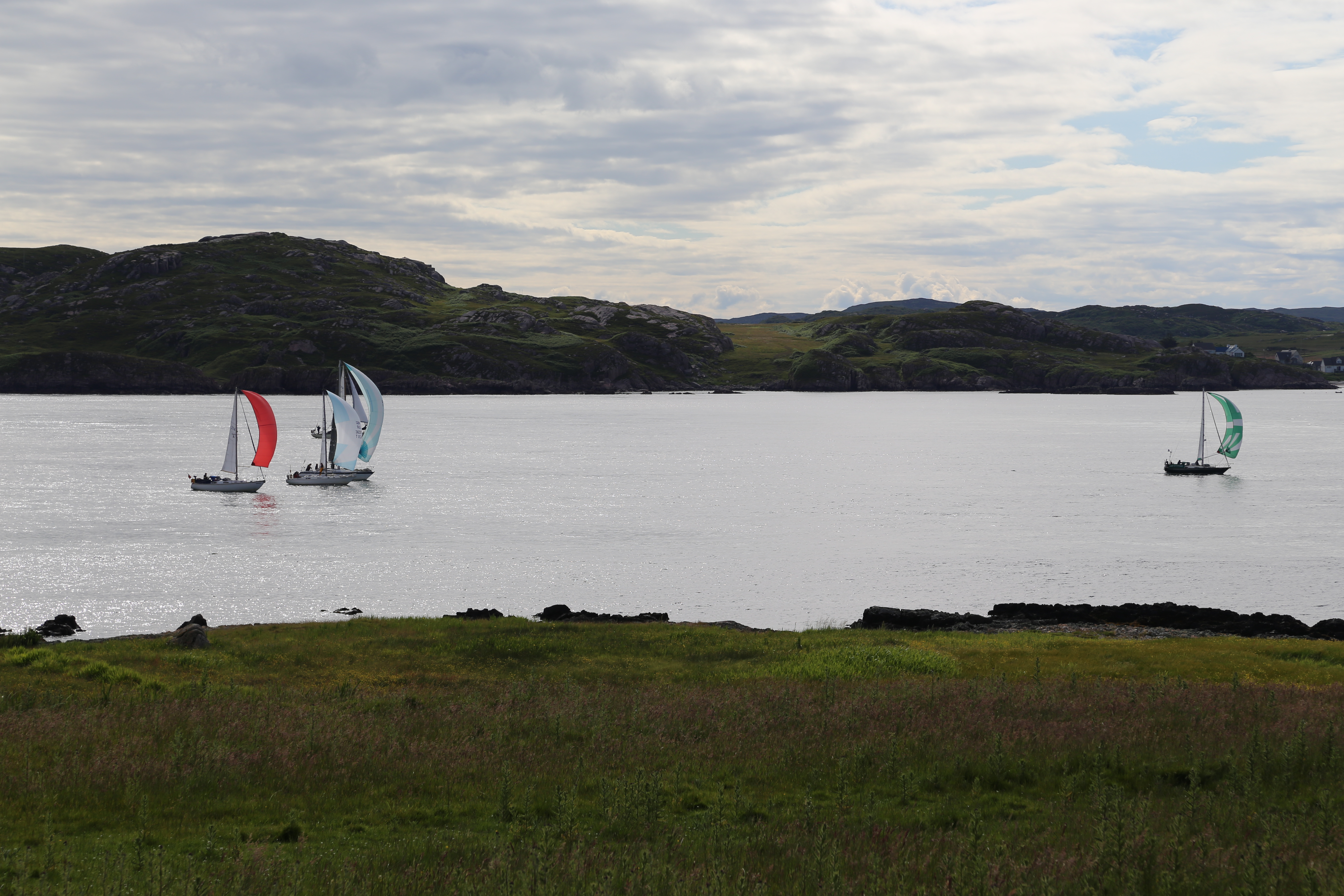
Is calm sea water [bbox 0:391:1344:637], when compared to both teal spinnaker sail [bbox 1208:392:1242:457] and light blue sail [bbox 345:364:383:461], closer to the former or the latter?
light blue sail [bbox 345:364:383:461]

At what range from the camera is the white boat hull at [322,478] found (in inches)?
4417

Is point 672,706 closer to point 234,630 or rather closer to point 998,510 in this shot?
point 234,630

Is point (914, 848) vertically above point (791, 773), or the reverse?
point (914, 848)

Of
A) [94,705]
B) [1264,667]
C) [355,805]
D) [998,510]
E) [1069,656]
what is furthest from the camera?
[998,510]

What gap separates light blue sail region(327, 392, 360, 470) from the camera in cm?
11512

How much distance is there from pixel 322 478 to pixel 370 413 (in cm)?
955

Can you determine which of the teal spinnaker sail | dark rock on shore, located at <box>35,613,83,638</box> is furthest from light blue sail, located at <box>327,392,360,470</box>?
the teal spinnaker sail

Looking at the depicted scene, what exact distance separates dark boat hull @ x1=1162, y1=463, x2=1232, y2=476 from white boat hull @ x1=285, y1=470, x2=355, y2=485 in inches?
4169

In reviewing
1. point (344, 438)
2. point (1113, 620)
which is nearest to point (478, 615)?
point (1113, 620)

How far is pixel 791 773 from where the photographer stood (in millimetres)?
15414

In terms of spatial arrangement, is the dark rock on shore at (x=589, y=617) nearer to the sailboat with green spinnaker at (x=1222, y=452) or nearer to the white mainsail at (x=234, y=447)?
the white mainsail at (x=234, y=447)

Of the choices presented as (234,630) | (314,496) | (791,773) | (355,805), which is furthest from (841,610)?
(314,496)

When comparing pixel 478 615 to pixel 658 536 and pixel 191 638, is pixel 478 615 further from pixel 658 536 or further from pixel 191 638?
pixel 658 536

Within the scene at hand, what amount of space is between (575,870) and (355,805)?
5692 millimetres
